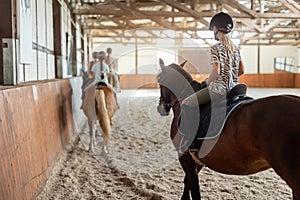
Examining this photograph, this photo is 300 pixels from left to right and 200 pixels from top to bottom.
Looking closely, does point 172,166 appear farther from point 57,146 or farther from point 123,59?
point 123,59

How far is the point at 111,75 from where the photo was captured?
660 cm

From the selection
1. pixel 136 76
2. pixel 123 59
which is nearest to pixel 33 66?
pixel 136 76

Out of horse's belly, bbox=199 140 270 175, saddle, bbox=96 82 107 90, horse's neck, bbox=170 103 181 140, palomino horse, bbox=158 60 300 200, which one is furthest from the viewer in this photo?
saddle, bbox=96 82 107 90

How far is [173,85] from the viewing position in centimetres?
314

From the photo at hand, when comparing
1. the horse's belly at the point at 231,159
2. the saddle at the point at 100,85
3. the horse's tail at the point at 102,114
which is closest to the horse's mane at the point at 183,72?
the horse's belly at the point at 231,159

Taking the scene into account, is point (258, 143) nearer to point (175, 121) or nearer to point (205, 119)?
point (205, 119)

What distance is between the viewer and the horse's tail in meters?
4.80

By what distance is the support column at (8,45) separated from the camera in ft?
10.2

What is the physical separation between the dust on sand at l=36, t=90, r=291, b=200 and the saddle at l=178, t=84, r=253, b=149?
2.22 ft

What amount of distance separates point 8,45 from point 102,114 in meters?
1.89

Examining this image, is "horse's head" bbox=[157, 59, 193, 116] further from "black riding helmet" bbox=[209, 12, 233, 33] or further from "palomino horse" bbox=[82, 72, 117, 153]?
"palomino horse" bbox=[82, 72, 117, 153]

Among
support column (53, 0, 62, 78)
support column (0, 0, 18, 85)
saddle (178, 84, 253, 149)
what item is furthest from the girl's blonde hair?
support column (53, 0, 62, 78)

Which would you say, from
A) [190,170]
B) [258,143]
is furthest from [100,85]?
[258,143]

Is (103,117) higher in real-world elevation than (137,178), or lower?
higher
